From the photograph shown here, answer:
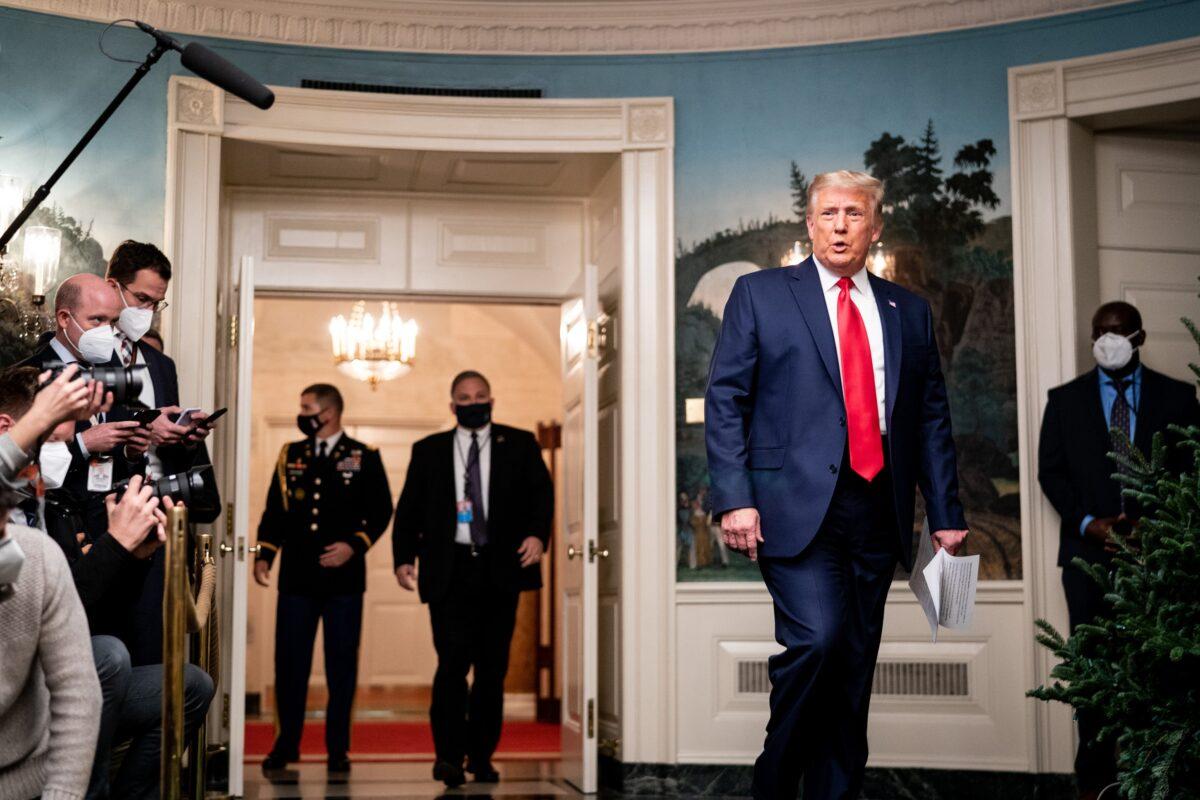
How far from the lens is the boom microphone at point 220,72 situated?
4207mm

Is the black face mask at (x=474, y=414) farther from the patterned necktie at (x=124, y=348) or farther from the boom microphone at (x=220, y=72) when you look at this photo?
the boom microphone at (x=220, y=72)

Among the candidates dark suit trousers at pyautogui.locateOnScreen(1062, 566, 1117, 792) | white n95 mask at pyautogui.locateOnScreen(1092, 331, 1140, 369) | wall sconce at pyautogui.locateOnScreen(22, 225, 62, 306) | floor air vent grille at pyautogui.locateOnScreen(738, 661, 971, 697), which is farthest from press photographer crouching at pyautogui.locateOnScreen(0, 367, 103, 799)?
white n95 mask at pyautogui.locateOnScreen(1092, 331, 1140, 369)

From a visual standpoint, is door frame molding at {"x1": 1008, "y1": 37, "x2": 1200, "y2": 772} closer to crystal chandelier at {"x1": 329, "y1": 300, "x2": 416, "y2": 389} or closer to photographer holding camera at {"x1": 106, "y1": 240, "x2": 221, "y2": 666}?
photographer holding camera at {"x1": 106, "y1": 240, "x2": 221, "y2": 666}

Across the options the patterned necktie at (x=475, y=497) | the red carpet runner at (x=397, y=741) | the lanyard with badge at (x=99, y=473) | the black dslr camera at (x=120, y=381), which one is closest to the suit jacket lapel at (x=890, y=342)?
the black dslr camera at (x=120, y=381)

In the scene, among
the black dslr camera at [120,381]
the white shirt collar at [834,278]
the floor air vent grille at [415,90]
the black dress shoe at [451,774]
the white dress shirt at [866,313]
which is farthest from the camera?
the floor air vent grille at [415,90]

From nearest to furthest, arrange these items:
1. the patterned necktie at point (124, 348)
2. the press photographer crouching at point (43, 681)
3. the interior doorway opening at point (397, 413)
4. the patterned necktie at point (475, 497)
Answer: the press photographer crouching at point (43, 681) < the patterned necktie at point (124, 348) < the patterned necktie at point (475, 497) < the interior doorway opening at point (397, 413)

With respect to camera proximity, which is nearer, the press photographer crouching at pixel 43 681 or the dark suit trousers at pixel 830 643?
the press photographer crouching at pixel 43 681

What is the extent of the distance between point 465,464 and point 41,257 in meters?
2.15

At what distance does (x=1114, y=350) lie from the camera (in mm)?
5504

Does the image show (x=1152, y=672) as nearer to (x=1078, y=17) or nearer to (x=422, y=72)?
(x=1078, y=17)

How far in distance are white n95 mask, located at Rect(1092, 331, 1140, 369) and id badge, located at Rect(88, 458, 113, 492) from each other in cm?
365

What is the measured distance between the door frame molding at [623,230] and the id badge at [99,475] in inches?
86.7

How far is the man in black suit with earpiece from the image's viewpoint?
6547mm

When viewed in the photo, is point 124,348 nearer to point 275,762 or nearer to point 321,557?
point 321,557
